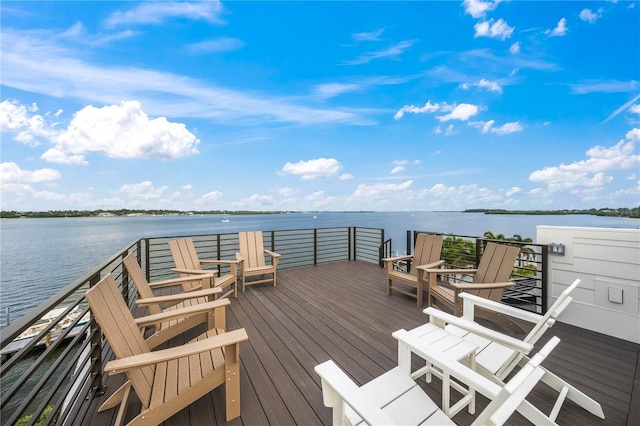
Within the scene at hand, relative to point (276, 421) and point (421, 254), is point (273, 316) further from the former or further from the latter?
point (421, 254)

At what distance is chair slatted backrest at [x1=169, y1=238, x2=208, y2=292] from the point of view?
400cm

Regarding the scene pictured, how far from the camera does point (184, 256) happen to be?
4156 mm

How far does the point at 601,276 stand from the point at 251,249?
515cm

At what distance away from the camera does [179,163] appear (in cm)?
3081

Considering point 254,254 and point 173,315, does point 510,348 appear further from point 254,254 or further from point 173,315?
point 254,254

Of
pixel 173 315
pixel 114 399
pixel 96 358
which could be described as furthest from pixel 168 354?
pixel 96 358

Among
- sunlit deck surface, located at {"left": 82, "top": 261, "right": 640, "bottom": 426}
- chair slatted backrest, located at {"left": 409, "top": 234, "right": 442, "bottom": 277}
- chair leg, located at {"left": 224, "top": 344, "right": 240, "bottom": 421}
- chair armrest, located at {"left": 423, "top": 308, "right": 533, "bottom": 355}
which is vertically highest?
chair slatted backrest, located at {"left": 409, "top": 234, "right": 442, "bottom": 277}

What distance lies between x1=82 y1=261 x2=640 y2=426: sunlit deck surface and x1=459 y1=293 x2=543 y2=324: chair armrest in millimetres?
592

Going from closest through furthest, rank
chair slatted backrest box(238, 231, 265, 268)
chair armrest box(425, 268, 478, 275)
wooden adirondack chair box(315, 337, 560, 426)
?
wooden adirondack chair box(315, 337, 560, 426) < chair armrest box(425, 268, 478, 275) < chair slatted backrest box(238, 231, 265, 268)

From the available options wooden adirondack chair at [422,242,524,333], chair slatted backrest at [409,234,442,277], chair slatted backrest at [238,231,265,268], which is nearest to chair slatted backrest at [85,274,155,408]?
wooden adirondack chair at [422,242,524,333]

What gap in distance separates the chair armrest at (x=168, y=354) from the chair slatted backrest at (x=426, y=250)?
10.7ft

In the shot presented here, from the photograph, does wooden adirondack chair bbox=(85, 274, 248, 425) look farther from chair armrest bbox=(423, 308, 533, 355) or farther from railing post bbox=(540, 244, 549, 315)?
railing post bbox=(540, 244, 549, 315)

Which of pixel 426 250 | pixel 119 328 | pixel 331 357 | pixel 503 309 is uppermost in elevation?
pixel 426 250

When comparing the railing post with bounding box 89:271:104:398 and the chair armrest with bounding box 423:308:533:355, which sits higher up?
the chair armrest with bounding box 423:308:533:355
